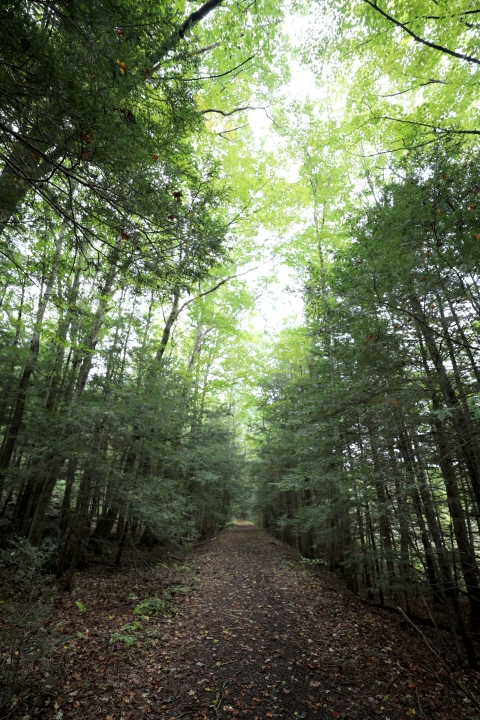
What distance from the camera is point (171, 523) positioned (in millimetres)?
8570

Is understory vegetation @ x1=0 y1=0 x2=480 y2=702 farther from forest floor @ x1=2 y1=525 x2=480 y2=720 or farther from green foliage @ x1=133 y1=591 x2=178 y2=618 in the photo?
forest floor @ x1=2 y1=525 x2=480 y2=720

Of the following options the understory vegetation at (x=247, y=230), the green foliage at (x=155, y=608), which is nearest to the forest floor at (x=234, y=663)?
the green foliage at (x=155, y=608)

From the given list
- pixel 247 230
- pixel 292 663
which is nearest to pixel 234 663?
pixel 292 663

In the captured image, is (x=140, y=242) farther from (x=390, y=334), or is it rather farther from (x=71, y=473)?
(x=71, y=473)

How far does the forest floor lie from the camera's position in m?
3.68

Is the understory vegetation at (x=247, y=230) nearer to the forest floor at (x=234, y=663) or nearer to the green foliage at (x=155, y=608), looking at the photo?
the green foliage at (x=155, y=608)

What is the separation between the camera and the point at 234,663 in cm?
460

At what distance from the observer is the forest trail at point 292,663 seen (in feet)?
12.4

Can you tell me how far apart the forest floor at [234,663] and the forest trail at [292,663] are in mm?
19

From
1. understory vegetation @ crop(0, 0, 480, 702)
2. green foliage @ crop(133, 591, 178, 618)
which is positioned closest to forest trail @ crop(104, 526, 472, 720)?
green foliage @ crop(133, 591, 178, 618)

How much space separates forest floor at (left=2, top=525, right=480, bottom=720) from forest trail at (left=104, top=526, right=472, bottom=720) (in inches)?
0.7

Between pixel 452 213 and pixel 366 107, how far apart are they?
4761mm

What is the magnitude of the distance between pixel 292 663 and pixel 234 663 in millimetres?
906

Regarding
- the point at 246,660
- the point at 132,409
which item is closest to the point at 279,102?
the point at 132,409
